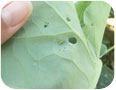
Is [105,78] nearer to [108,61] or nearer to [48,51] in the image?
[108,61]

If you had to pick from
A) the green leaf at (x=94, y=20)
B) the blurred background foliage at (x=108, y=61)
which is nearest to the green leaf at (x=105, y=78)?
the blurred background foliage at (x=108, y=61)

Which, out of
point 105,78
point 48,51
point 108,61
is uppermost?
point 48,51

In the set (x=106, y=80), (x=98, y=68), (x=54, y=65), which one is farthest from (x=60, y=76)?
(x=106, y=80)

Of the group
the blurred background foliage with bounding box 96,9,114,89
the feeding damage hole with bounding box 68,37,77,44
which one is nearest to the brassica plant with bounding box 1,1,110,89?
the feeding damage hole with bounding box 68,37,77,44

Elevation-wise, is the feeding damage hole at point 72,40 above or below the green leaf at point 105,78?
above

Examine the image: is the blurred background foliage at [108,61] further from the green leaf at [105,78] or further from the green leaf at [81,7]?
the green leaf at [81,7]

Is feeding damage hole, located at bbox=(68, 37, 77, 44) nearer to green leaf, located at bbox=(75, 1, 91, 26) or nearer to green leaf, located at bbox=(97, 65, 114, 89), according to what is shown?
green leaf, located at bbox=(75, 1, 91, 26)

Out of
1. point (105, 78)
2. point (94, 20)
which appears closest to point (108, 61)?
point (105, 78)
